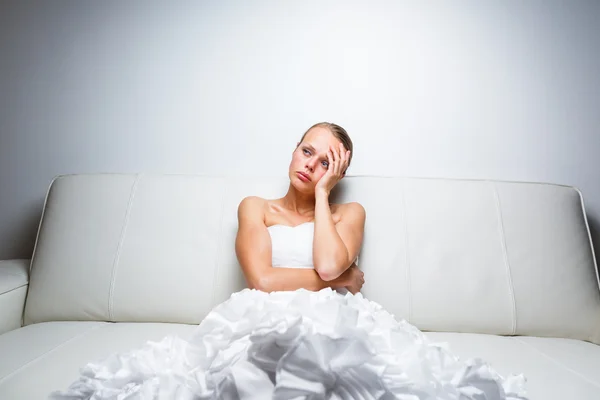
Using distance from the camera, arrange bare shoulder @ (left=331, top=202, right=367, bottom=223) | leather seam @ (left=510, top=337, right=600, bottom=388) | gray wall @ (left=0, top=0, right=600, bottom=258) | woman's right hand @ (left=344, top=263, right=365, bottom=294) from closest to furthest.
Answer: leather seam @ (left=510, top=337, right=600, bottom=388)
woman's right hand @ (left=344, top=263, right=365, bottom=294)
bare shoulder @ (left=331, top=202, right=367, bottom=223)
gray wall @ (left=0, top=0, right=600, bottom=258)

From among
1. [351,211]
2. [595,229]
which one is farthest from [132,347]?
[595,229]

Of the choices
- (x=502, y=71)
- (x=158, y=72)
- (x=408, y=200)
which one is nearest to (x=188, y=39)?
(x=158, y=72)

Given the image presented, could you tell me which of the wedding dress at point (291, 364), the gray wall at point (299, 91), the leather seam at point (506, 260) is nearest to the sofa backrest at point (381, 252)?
the leather seam at point (506, 260)

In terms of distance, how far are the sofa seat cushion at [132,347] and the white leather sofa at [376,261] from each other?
1cm

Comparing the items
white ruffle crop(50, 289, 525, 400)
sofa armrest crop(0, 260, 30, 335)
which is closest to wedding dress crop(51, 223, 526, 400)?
white ruffle crop(50, 289, 525, 400)

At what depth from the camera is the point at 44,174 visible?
1831 mm

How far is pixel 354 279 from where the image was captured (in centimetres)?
124

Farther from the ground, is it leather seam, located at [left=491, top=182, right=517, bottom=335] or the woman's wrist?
the woman's wrist

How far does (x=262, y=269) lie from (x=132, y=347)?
0.42 meters

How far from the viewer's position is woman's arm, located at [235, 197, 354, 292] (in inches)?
44.7

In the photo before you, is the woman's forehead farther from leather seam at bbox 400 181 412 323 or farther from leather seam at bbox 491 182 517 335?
leather seam at bbox 491 182 517 335

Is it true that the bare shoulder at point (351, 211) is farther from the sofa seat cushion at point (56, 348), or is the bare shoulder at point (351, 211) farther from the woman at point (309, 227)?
the sofa seat cushion at point (56, 348)

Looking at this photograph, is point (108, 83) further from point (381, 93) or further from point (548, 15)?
point (548, 15)

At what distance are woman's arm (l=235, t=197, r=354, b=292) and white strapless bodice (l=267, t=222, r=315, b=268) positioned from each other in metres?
0.04
